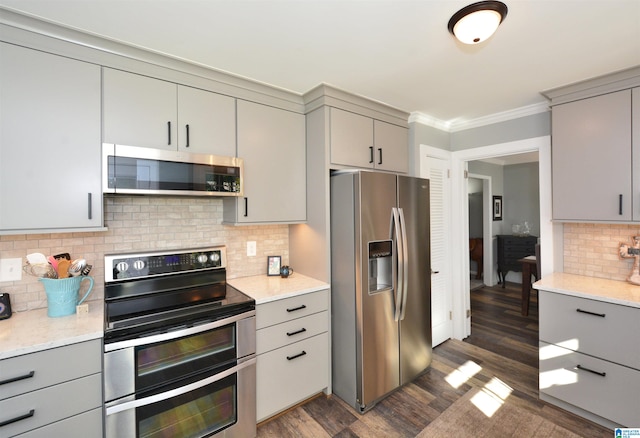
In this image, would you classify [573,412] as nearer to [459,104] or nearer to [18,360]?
[459,104]

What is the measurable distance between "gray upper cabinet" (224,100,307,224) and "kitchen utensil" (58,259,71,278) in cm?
99

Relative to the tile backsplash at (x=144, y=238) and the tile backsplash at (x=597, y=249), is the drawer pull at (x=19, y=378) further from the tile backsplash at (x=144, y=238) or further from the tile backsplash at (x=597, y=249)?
the tile backsplash at (x=597, y=249)

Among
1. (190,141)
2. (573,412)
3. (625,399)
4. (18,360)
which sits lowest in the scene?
(573,412)

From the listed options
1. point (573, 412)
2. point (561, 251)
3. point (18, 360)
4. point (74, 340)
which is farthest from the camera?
point (561, 251)

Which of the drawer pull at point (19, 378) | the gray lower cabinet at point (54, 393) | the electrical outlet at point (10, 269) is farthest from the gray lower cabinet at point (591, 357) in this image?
the electrical outlet at point (10, 269)

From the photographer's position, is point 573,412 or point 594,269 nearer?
point 573,412

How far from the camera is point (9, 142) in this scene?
4.81 ft

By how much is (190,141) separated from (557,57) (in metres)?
2.45

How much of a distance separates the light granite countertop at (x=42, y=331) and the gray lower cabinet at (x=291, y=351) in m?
0.89

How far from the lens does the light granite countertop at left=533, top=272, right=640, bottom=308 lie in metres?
1.92

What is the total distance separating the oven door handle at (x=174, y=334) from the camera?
58.0 inches

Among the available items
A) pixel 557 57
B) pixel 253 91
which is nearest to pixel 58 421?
pixel 253 91

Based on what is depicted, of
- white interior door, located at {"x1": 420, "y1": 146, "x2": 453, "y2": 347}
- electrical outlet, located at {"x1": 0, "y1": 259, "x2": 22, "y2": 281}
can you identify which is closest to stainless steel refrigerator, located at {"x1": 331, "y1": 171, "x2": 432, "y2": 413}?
white interior door, located at {"x1": 420, "y1": 146, "x2": 453, "y2": 347}

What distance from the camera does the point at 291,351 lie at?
212 centimetres
